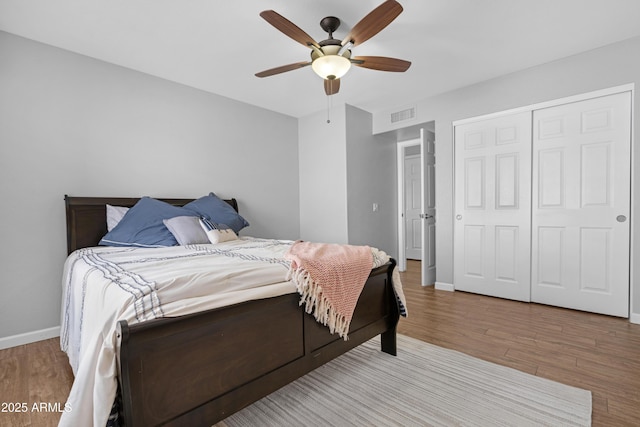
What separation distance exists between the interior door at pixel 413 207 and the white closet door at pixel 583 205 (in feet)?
9.45

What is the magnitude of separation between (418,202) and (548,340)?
3965mm

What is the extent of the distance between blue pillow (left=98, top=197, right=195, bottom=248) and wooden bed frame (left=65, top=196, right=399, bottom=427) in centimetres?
169

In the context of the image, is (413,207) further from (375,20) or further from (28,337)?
(28,337)

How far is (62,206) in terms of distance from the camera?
8.87ft

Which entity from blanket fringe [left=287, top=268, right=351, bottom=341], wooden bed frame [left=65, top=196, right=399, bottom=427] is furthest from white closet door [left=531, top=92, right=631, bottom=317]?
blanket fringe [left=287, top=268, right=351, bottom=341]

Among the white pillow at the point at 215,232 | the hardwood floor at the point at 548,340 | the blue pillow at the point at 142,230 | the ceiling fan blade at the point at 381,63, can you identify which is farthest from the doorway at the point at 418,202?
the blue pillow at the point at 142,230

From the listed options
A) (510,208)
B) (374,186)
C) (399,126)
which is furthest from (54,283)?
(510,208)

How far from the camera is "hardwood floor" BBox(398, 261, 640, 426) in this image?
1726 mm

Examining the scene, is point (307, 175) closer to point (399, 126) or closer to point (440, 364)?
point (399, 126)

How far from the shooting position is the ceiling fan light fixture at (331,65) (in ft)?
7.50

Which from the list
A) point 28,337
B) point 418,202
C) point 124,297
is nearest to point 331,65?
point 124,297

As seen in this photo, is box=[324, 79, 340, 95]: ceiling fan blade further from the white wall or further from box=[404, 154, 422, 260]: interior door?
box=[404, 154, 422, 260]: interior door

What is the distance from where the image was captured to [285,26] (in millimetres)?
1987

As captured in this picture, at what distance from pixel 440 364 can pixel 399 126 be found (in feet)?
10.7
